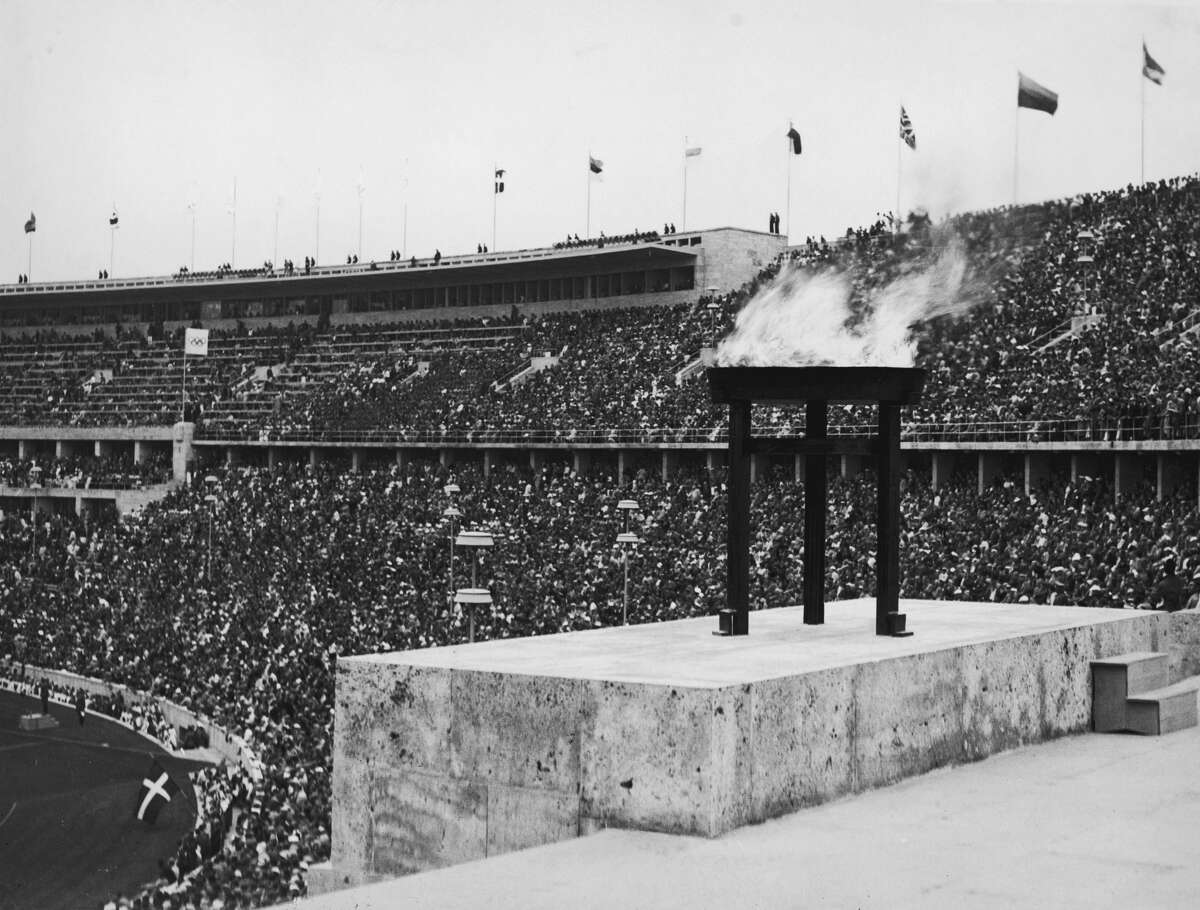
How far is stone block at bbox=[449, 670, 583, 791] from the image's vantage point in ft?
36.6

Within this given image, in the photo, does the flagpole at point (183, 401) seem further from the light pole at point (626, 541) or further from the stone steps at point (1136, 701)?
the stone steps at point (1136, 701)

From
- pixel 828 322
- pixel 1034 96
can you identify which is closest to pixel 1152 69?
pixel 1034 96

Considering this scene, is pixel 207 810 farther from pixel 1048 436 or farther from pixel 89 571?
pixel 89 571

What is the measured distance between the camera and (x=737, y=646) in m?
14.0

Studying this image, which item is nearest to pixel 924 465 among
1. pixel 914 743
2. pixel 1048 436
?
pixel 1048 436

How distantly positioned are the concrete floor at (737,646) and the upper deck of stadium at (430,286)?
1766 inches

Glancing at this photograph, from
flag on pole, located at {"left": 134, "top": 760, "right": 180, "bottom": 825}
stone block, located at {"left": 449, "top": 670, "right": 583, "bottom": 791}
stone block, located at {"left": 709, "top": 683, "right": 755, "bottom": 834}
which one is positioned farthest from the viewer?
flag on pole, located at {"left": 134, "top": 760, "right": 180, "bottom": 825}

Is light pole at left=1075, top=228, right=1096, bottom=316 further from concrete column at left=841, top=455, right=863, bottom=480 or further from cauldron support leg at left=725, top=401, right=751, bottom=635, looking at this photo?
cauldron support leg at left=725, top=401, right=751, bottom=635

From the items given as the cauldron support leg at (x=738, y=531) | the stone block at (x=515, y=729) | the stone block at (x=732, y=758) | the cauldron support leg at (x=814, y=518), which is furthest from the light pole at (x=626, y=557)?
the stone block at (x=732, y=758)

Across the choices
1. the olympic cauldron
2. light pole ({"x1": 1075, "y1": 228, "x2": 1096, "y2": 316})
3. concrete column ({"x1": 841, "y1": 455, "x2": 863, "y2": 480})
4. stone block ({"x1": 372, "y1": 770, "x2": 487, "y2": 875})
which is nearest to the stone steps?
the olympic cauldron

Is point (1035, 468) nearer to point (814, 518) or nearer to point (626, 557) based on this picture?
point (626, 557)

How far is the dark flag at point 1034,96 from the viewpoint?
4147 cm

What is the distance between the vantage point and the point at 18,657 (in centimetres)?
4300

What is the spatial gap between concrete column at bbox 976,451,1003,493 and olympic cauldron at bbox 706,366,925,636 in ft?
74.9
